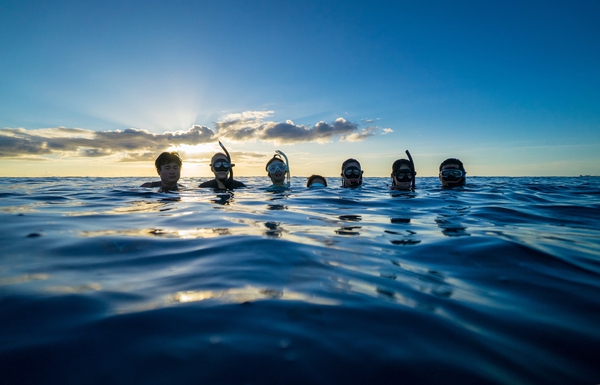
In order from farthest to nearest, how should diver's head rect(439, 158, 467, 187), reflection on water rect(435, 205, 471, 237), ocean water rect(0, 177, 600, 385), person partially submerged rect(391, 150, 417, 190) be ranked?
diver's head rect(439, 158, 467, 187) → person partially submerged rect(391, 150, 417, 190) → reflection on water rect(435, 205, 471, 237) → ocean water rect(0, 177, 600, 385)

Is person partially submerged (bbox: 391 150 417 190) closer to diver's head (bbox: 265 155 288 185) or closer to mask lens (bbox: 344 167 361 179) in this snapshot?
mask lens (bbox: 344 167 361 179)

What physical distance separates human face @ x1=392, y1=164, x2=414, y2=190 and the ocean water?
243 inches

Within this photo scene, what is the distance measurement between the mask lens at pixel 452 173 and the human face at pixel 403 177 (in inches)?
52.6

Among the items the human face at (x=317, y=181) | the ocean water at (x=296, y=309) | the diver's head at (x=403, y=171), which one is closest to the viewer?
the ocean water at (x=296, y=309)

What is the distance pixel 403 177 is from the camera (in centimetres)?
944

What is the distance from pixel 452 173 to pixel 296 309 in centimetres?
1016

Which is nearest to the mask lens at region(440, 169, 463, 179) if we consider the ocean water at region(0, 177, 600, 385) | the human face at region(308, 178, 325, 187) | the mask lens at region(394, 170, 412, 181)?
the mask lens at region(394, 170, 412, 181)

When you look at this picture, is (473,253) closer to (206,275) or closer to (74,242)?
(206,275)

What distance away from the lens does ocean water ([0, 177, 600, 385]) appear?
3.43 feet

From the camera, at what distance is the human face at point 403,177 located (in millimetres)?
9250

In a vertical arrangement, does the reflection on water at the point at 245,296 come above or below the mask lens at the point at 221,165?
below

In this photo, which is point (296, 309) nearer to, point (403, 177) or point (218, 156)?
point (218, 156)

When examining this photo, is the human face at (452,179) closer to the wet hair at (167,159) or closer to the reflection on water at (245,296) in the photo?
the wet hair at (167,159)

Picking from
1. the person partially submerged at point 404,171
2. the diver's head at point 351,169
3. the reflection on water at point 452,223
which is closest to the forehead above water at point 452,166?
the person partially submerged at point 404,171
